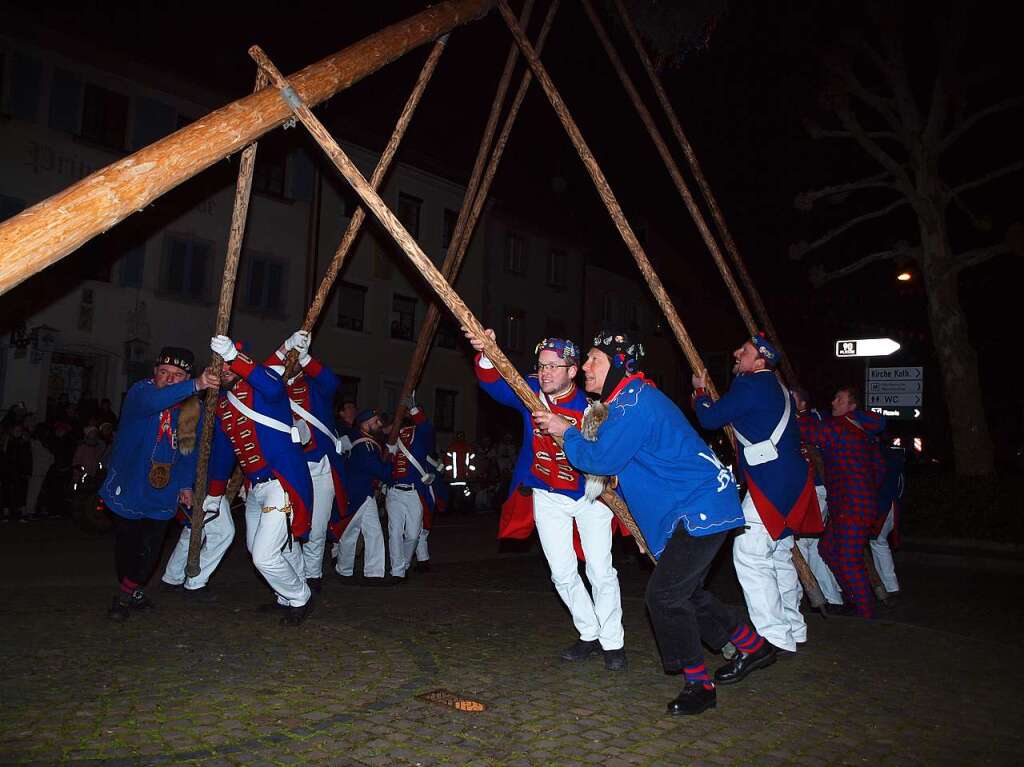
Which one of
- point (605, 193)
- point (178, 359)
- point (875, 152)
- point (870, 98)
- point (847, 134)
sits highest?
point (870, 98)

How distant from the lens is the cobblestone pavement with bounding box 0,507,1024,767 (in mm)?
4141

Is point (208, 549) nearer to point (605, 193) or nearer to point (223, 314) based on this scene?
point (223, 314)

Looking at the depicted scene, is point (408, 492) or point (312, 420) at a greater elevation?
point (312, 420)

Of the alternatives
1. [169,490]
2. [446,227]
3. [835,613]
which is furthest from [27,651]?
[446,227]

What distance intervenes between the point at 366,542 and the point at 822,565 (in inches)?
179

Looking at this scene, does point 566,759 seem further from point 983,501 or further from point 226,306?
point 983,501

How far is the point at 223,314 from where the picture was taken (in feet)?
22.5

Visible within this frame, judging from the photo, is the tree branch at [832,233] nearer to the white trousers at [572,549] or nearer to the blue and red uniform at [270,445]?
the white trousers at [572,549]

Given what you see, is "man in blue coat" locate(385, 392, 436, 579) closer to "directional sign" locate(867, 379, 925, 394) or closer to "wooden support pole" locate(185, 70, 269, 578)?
"wooden support pole" locate(185, 70, 269, 578)

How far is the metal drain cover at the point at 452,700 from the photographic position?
4734 millimetres

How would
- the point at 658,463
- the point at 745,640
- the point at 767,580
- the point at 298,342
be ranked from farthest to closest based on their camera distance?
the point at 298,342
the point at 767,580
the point at 745,640
the point at 658,463

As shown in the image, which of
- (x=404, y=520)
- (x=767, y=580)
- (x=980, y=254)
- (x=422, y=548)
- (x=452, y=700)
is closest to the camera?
(x=452, y=700)

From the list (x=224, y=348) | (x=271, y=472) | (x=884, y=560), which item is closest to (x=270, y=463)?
(x=271, y=472)

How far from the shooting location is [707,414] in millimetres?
6219
